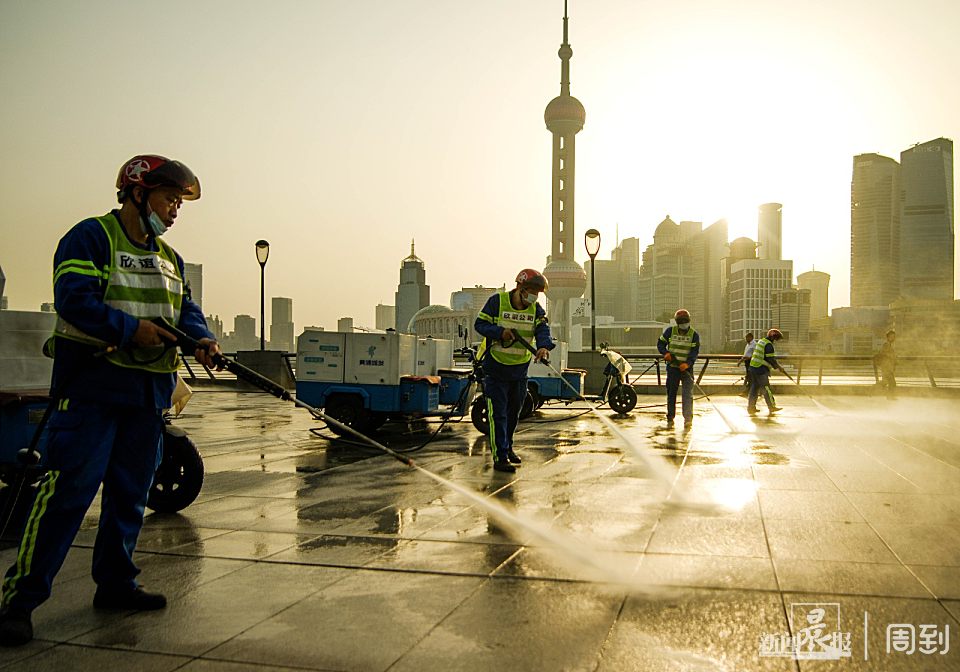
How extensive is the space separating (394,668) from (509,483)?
421 centimetres

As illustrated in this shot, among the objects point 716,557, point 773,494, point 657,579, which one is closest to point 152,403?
point 657,579

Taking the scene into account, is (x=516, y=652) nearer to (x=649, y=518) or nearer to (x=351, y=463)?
(x=649, y=518)

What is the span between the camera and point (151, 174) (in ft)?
12.1

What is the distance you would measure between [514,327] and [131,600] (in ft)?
17.5

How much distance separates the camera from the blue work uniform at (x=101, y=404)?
332 cm

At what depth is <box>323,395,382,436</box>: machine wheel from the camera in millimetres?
11234

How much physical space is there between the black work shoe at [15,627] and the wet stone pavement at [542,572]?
0.18 ft

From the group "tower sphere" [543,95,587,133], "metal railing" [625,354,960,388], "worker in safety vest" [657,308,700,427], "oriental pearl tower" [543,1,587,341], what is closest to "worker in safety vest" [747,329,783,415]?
"metal railing" [625,354,960,388]

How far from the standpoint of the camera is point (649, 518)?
5348mm

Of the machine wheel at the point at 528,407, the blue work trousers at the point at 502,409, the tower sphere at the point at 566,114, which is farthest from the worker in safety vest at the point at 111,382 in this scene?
the tower sphere at the point at 566,114

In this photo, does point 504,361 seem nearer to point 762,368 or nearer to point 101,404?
point 101,404

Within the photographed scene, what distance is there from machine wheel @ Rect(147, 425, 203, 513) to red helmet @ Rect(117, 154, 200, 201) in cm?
257

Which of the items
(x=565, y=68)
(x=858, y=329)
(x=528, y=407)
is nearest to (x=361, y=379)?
(x=528, y=407)

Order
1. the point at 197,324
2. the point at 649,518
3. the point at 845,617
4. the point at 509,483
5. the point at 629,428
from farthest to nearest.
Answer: the point at 629,428, the point at 509,483, the point at 649,518, the point at 197,324, the point at 845,617
